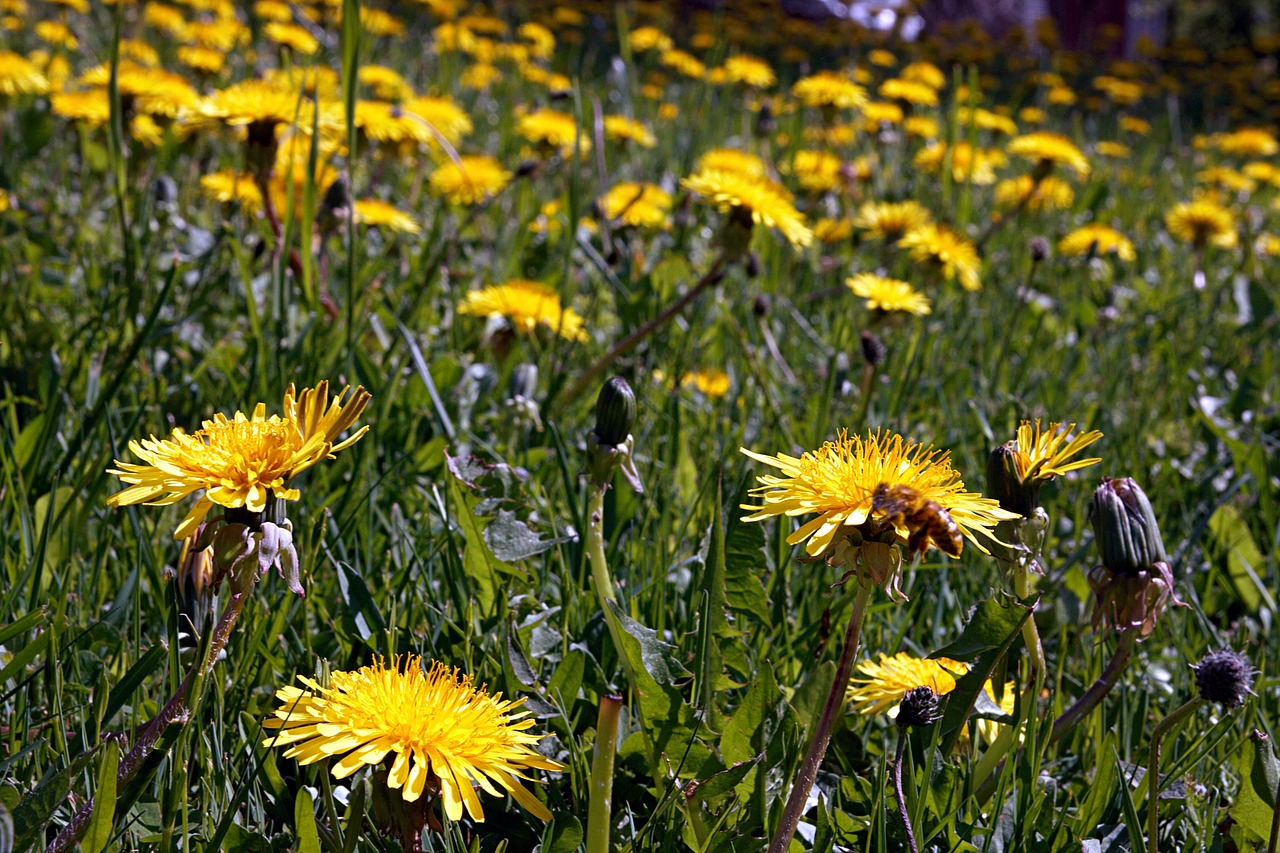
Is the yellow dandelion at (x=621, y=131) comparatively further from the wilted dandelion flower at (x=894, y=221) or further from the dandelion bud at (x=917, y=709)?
the dandelion bud at (x=917, y=709)

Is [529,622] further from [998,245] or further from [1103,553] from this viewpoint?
[998,245]

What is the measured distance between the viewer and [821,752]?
98 cm

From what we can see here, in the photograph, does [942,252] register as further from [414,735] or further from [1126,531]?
[414,735]

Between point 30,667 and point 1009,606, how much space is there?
100 centimetres

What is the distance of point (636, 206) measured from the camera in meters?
2.84

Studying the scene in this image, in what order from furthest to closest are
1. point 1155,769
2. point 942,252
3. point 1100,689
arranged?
point 942,252
point 1100,689
point 1155,769

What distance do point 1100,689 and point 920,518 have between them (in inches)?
17.0

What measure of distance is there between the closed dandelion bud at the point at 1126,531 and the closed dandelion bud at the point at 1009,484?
62 mm

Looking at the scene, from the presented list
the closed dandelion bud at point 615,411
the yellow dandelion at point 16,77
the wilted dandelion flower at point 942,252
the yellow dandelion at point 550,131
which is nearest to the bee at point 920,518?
the closed dandelion bud at point 615,411

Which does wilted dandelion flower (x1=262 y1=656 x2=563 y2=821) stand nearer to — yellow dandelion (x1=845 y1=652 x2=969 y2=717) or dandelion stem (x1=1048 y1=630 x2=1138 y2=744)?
yellow dandelion (x1=845 y1=652 x2=969 y2=717)

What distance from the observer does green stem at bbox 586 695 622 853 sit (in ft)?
2.93

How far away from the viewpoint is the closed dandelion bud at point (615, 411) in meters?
1.30

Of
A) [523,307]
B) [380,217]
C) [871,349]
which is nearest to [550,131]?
[380,217]

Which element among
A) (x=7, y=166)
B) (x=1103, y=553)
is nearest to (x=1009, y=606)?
(x=1103, y=553)
